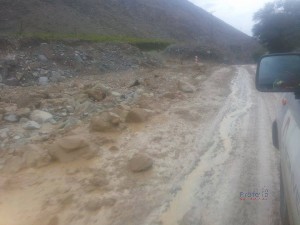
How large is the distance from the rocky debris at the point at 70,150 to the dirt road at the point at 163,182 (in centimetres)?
12

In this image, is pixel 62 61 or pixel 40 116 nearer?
pixel 40 116

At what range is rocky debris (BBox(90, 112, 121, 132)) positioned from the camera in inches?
263

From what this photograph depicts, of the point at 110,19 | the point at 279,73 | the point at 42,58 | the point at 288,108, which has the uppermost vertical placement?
the point at 110,19

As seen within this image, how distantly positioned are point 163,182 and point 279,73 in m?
2.35

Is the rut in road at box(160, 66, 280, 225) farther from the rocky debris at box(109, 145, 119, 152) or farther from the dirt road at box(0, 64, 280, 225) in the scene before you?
the rocky debris at box(109, 145, 119, 152)

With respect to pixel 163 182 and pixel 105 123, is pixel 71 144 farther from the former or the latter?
pixel 163 182

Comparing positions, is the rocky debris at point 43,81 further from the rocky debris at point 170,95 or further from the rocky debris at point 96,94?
the rocky debris at point 170,95

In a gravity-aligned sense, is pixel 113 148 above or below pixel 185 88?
below

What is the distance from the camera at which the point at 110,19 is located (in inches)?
1709

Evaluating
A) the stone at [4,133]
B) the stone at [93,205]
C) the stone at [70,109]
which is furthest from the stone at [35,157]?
the stone at [70,109]

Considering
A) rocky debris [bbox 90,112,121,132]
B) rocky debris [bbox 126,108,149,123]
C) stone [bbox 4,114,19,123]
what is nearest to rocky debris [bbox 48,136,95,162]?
rocky debris [bbox 90,112,121,132]

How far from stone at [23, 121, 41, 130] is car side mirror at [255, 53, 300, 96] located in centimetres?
526

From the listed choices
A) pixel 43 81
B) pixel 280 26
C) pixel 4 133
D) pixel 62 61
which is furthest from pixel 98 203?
pixel 280 26

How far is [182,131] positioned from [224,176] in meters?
2.21
